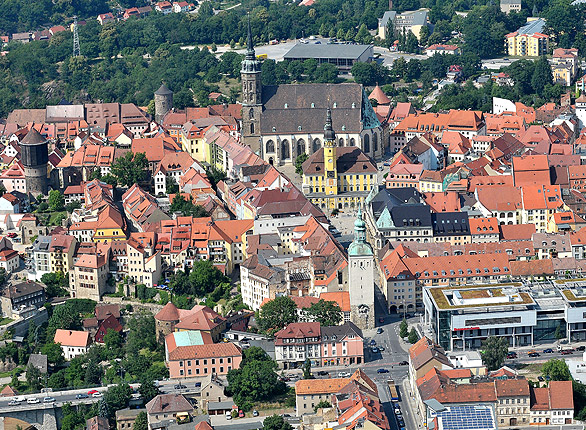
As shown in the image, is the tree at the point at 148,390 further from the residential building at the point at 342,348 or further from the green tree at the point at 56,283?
the green tree at the point at 56,283

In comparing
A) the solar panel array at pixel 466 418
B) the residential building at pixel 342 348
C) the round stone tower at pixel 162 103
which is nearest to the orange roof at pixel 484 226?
the residential building at pixel 342 348

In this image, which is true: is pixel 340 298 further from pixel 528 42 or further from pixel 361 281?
pixel 528 42

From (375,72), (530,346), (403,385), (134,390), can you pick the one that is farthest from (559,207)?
(375,72)

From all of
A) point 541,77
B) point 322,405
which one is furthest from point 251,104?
point 322,405

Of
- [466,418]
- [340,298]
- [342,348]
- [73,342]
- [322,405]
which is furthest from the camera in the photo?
[73,342]

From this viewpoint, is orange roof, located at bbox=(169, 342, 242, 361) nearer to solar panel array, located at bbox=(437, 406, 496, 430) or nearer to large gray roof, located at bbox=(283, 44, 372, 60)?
solar panel array, located at bbox=(437, 406, 496, 430)

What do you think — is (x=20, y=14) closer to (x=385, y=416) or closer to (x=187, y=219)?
(x=187, y=219)
